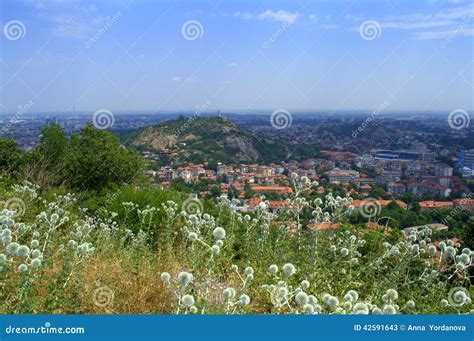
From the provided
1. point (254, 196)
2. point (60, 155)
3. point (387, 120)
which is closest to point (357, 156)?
point (387, 120)

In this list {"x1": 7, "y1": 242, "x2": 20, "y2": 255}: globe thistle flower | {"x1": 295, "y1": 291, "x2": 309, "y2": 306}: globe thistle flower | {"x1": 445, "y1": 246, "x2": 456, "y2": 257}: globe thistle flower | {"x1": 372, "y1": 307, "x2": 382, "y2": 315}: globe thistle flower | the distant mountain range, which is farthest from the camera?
the distant mountain range

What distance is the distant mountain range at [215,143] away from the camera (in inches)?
351

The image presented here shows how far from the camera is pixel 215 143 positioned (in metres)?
10.3

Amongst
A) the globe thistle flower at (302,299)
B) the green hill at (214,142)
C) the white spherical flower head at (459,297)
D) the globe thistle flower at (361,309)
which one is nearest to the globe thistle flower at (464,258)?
the white spherical flower head at (459,297)

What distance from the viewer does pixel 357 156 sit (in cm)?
779

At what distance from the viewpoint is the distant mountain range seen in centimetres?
892

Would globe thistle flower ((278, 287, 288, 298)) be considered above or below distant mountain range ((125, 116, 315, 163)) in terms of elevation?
below

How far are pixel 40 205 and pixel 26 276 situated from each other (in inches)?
205

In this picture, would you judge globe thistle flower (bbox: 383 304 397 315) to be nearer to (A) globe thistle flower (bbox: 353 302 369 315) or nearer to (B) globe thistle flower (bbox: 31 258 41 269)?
(A) globe thistle flower (bbox: 353 302 369 315)

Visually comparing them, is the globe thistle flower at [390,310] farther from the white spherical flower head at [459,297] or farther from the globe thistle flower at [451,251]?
the globe thistle flower at [451,251]

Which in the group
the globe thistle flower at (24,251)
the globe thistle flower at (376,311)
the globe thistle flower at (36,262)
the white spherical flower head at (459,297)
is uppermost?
the globe thistle flower at (24,251)

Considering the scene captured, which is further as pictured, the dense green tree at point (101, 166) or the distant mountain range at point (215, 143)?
the dense green tree at point (101, 166)

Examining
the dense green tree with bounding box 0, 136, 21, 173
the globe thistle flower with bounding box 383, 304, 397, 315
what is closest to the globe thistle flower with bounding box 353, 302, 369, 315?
the globe thistle flower with bounding box 383, 304, 397, 315

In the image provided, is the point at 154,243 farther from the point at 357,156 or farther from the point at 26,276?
the point at 357,156
